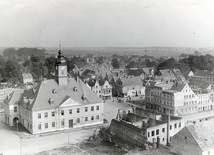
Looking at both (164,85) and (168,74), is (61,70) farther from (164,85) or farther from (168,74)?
(168,74)

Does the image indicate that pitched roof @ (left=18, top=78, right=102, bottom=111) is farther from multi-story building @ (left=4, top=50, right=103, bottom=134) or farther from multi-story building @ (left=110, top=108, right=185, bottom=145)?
multi-story building @ (left=110, top=108, right=185, bottom=145)

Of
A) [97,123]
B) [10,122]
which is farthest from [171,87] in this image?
[10,122]

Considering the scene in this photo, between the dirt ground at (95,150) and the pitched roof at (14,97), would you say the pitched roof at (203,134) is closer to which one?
the dirt ground at (95,150)

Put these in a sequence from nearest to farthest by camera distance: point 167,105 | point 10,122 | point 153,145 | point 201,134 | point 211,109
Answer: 1. point 201,134
2. point 153,145
3. point 10,122
4. point 167,105
5. point 211,109

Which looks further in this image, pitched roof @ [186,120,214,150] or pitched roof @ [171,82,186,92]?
pitched roof @ [171,82,186,92]

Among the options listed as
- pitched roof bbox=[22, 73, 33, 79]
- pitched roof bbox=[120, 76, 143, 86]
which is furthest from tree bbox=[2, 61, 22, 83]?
pitched roof bbox=[120, 76, 143, 86]

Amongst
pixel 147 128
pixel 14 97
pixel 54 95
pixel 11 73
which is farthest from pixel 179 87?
pixel 11 73

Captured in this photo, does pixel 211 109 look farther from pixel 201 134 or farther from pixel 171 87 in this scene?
pixel 201 134
